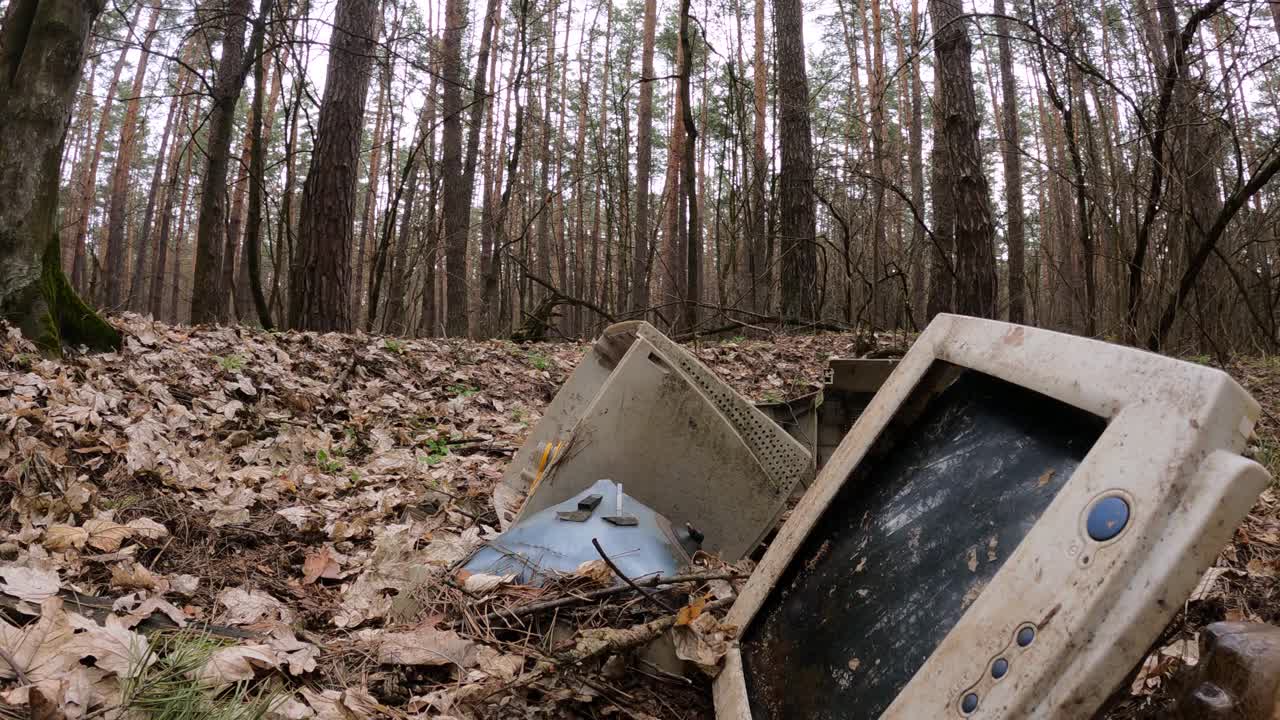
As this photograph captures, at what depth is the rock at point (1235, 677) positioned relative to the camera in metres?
0.94

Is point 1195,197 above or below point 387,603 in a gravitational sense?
above

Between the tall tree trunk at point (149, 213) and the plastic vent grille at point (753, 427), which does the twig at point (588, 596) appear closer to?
the plastic vent grille at point (753, 427)

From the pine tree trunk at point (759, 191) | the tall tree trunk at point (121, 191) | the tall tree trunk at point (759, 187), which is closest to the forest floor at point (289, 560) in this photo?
the pine tree trunk at point (759, 191)

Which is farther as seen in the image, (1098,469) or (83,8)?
(83,8)

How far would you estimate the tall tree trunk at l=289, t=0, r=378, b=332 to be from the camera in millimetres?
7090

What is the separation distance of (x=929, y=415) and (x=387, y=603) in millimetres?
1585

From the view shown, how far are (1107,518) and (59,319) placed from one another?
492 centimetres

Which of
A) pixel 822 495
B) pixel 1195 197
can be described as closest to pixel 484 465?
pixel 822 495

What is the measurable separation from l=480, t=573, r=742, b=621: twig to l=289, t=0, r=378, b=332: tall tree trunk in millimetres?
5894

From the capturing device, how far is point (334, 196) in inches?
283

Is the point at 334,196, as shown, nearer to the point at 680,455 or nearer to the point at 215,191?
the point at 215,191

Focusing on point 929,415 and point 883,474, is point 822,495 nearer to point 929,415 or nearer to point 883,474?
point 883,474

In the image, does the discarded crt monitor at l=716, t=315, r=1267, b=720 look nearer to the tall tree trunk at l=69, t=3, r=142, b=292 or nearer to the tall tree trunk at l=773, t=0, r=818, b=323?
the tall tree trunk at l=773, t=0, r=818, b=323

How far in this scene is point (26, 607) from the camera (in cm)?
165
